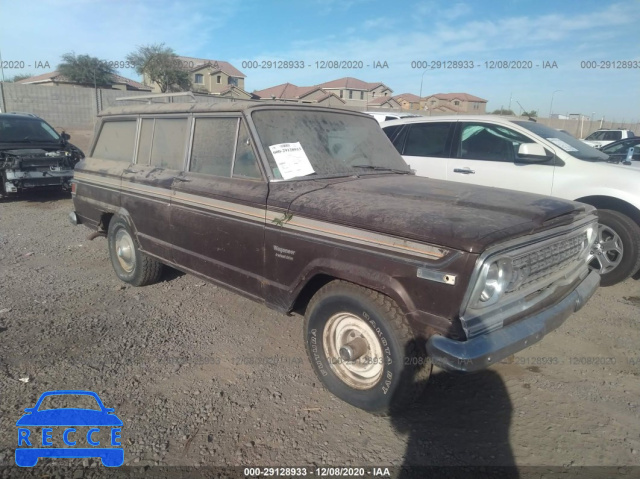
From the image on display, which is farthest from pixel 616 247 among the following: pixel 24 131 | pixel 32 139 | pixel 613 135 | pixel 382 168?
pixel 613 135

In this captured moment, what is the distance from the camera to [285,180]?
10.8 feet

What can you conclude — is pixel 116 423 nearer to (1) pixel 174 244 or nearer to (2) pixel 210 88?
(1) pixel 174 244

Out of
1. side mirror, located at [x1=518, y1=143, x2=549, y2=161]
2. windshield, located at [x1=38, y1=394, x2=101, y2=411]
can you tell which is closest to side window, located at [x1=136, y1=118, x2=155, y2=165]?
windshield, located at [x1=38, y1=394, x2=101, y2=411]

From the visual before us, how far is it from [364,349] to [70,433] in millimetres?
1884

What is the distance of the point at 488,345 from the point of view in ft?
7.55

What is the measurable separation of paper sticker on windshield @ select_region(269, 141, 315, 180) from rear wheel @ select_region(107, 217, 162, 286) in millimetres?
2117

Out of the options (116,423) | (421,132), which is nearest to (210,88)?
(421,132)

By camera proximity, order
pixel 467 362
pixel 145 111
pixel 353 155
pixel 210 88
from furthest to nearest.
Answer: pixel 210 88, pixel 145 111, pixel 353 155, pixel 467 362

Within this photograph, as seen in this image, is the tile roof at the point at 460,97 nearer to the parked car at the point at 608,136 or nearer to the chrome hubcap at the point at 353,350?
the parked car at the point at 608,136

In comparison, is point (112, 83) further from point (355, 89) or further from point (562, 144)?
point (562, 144)

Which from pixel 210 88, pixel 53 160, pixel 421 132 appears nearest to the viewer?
pixel 421 132

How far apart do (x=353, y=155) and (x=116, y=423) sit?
271 centimetres

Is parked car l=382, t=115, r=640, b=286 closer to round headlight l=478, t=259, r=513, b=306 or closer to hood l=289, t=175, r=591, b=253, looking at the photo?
hood l=289, t=175, r=591, b=253

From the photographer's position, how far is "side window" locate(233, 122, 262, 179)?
3.43 metres
